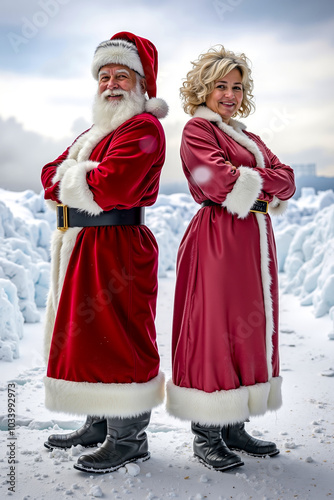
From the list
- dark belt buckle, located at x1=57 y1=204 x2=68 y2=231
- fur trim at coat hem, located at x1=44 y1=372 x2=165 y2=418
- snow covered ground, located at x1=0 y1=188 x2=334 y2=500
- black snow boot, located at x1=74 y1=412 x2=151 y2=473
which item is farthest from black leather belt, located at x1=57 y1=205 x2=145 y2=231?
snow covered ground, located at x1=0 y1=188 x2=334 y2=500

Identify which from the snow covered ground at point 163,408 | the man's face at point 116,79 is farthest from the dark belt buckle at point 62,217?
the snow covered ground at point 163,408

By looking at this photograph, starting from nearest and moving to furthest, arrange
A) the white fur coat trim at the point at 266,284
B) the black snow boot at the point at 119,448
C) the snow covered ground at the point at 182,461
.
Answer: the snow covered ground at the point at 182,461 → the black snow boot at the point at 119,448 → the white fur coat trim at the point at 266,284

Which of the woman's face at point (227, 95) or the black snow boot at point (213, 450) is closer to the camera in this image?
the black snow boot at point (213, 450)

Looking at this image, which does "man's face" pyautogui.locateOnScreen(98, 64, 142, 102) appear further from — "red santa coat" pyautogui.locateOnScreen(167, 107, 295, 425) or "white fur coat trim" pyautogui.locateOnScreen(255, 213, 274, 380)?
"white fur coat trim" pyautogui.locateOnScreen(255, 213, 274, 380)

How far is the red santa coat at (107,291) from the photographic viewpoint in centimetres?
165

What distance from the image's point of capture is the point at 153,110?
5.95 ft

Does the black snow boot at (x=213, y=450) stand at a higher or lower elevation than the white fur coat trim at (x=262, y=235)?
lower

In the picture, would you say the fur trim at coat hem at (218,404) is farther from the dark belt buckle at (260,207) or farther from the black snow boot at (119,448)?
the dark belt buckle at (260,207)

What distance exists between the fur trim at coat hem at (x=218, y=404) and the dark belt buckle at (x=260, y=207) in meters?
0.61

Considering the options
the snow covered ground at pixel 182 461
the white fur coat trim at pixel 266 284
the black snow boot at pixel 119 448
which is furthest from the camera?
the white fur coat trim at pixel 266 284

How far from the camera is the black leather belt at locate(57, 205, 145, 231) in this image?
173 cm

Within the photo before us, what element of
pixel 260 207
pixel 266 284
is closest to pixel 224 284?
pixel 266 284

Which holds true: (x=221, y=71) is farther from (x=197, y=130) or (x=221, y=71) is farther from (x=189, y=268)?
(x=189, y=268)

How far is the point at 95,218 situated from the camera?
173 centimetres
